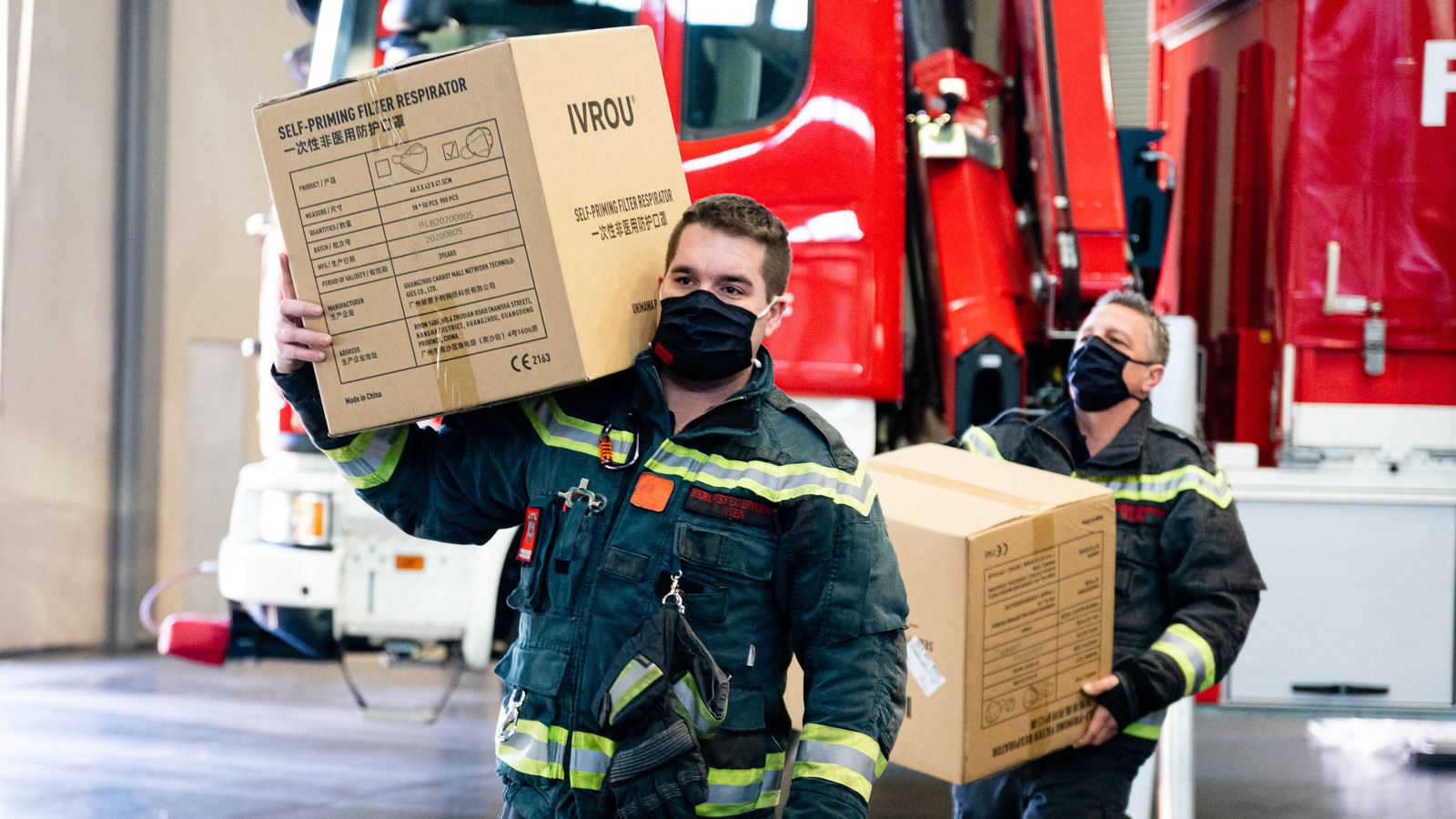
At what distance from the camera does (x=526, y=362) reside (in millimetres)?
1882

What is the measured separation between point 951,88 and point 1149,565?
4.96 feet

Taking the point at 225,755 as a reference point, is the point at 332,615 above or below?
above

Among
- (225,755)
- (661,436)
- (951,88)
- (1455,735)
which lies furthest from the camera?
(1455,735)

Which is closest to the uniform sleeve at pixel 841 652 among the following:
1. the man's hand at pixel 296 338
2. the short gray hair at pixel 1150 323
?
the man's hand at pixel 296 338

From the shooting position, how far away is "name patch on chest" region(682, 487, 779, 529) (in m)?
1.87

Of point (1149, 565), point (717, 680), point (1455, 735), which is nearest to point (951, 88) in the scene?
point (1149, 565)

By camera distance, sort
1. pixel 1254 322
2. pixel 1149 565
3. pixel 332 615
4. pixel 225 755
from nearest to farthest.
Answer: pixel 1149 565 → pixel 332 615 → pixel 1254 322 → pixel 225 755

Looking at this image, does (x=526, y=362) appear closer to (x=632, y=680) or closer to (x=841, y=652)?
(x=632, y=680)

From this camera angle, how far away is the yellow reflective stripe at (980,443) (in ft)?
10.2

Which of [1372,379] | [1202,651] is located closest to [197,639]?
[1202,651]

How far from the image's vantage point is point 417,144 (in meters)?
1.87

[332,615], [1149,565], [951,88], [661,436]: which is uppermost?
[951,88]

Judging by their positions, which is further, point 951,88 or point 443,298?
point 951,88

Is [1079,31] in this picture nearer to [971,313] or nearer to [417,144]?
[971,313]
